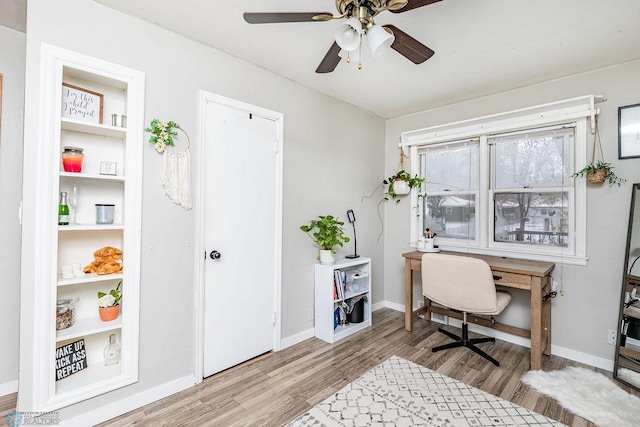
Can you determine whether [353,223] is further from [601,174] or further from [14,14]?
[14,14]

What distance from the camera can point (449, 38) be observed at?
2.14 meters

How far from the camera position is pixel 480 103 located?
3.21 meters

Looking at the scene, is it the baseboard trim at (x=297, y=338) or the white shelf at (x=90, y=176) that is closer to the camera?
the white shelf at (x=90, y=176)

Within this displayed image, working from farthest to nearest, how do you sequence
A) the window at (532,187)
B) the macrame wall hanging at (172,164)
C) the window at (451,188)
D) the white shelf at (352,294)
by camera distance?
the window at (451,188)
the white shelf at (352,294)
the window at (532,187)
the macrame wall hanging at (172,164)

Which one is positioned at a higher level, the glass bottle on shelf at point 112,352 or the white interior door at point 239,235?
the white interior door at point 239,235

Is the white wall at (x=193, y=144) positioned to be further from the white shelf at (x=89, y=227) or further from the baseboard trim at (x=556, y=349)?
the baseboard trim at (x=556, y=349)

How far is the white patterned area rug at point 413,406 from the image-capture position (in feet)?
6.04

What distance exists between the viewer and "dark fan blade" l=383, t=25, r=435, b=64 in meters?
1.57

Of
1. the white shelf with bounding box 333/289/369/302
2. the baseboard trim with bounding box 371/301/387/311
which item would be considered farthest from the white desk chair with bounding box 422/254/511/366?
the baseboard trim with bounding box 371/301/387/311

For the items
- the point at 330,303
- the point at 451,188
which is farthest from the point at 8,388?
the point at 451,188

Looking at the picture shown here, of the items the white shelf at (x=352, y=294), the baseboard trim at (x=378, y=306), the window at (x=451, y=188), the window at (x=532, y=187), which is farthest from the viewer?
the baseboard trim at (x=378, y=306)

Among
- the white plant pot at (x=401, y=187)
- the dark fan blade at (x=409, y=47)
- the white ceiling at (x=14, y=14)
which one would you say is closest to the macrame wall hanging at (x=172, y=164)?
the white ceiling at (x=14, y=14)

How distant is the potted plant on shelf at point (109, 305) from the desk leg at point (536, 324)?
3.02 m

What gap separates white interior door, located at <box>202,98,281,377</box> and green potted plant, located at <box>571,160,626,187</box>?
2611 mm
